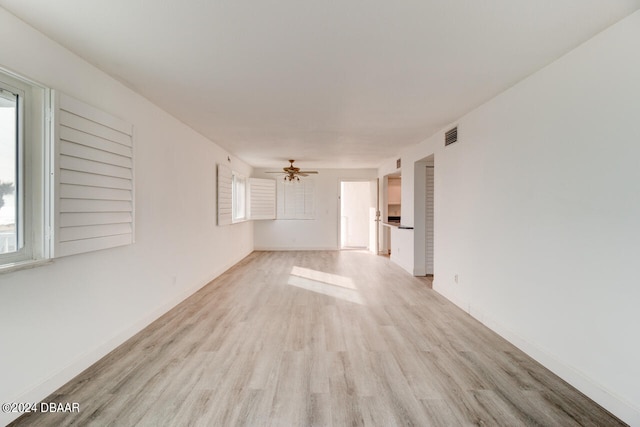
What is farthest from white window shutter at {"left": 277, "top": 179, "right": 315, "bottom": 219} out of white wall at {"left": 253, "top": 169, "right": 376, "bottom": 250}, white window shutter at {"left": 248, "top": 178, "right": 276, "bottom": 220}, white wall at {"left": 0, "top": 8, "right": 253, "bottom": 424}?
white wall at {"left": 0, "top": 8, "right": 253, "bottom": 424}

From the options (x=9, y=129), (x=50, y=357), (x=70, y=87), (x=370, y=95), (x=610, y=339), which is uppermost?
(x=370, y=95)

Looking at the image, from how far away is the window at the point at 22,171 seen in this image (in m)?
1.83

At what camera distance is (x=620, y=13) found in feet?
5.88

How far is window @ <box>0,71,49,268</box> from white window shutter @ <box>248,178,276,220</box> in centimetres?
562

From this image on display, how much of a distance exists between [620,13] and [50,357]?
4092 millimetres

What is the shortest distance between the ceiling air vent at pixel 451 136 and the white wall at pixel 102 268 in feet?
11.6

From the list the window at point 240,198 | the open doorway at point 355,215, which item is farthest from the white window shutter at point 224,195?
the open doorway at point 355,215

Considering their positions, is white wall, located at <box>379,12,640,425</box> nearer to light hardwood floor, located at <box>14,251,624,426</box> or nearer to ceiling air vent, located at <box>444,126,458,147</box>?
light hardwood floor, located at <box>14,251,624,426</box>

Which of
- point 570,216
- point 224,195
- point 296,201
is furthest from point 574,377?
point 296,201

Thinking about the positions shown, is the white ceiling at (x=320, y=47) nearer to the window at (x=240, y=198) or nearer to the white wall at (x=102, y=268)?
the white wall at (x=102, y=268)

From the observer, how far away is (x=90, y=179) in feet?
7.66

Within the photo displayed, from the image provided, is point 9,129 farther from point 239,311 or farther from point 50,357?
point 239,311

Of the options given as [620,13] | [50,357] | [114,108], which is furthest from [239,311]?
[620,13]

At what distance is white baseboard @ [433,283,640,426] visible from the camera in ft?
5.91
